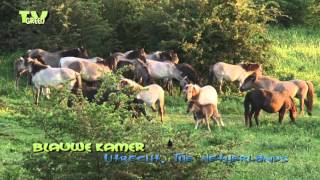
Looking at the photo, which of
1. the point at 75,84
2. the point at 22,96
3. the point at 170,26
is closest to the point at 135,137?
the point at 75,84

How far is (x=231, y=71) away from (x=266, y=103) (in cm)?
504

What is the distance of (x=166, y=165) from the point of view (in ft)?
26.2

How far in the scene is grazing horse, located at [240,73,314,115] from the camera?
18234 millimetres

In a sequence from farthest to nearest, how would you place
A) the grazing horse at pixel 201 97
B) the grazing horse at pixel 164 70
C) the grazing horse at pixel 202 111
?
the grazing horse at pixel 164 70, the grazing horse at pixel 201 97, the grazing horse at pixel 202 111

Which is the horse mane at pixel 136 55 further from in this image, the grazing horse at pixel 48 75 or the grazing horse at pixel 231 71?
the grazing horse at pixel 48 75

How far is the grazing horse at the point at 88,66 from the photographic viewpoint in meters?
19.2

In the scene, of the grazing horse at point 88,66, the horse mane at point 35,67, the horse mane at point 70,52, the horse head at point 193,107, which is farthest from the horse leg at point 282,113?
the horse mane at point 70,52

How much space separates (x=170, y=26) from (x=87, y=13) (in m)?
3.01

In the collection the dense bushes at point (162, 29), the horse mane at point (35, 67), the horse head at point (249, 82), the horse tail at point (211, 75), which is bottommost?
the horse head at point (249, 82)

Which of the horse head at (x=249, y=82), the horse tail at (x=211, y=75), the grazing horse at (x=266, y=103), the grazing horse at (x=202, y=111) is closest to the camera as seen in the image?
the grazing horse at (x=202, y=111)

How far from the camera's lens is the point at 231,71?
2061cm

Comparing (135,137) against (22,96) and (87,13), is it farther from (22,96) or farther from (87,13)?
(87,13)

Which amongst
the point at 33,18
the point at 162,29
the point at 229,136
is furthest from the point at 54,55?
the point at 229,136

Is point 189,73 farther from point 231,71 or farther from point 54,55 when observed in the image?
point 54,55
